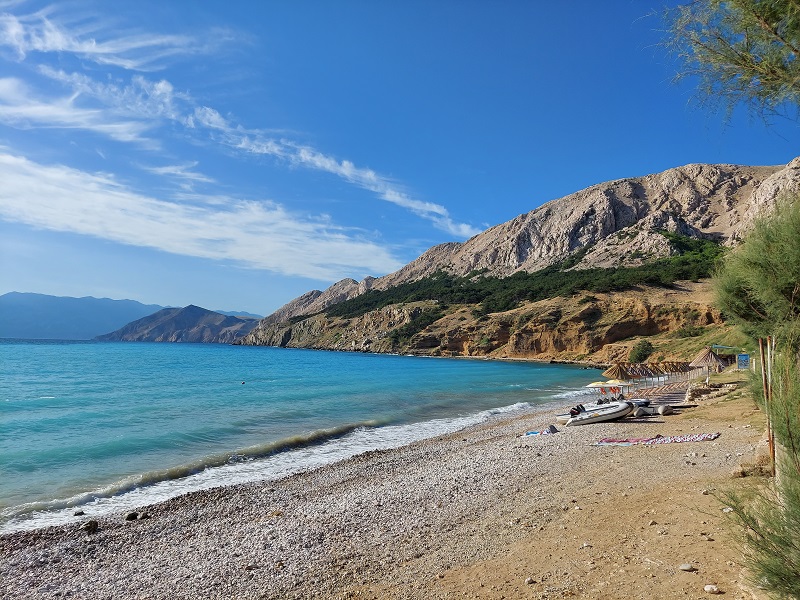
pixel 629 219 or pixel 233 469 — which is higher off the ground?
pixel 629 219

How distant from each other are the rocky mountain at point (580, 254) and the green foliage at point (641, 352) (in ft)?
25.9

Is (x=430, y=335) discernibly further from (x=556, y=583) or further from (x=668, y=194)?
(x=556, y=583)

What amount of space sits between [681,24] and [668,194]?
131 metres

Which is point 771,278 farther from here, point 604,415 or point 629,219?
point 629,219

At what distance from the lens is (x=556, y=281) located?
94188 mm

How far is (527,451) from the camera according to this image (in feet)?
45.4

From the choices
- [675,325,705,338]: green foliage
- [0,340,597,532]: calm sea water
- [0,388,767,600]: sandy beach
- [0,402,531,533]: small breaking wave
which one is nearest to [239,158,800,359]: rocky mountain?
[675,325,705,338]: green foliage

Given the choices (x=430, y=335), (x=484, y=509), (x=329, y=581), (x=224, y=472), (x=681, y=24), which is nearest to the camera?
(x=681, y=24)

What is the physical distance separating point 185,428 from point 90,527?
11085 mm

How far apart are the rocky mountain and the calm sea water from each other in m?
35.3

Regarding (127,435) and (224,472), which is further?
(127,435)

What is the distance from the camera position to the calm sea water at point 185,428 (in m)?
Answer: 12.1

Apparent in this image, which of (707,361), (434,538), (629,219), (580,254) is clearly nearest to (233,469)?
(434,538)

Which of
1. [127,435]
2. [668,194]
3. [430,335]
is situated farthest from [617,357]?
[668,194]
